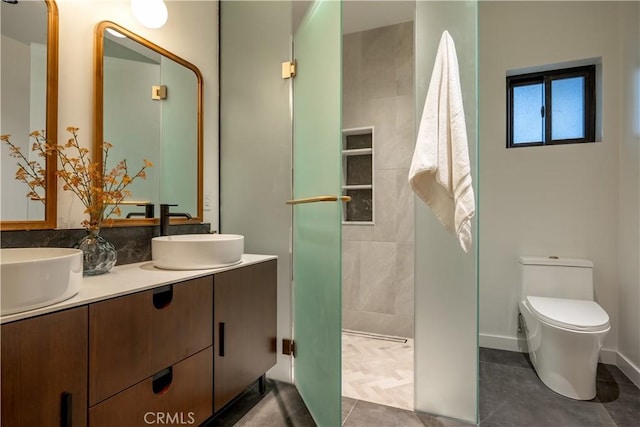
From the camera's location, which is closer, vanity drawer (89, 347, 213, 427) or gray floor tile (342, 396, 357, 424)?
vanity drawer (89, 347, 213, 427)

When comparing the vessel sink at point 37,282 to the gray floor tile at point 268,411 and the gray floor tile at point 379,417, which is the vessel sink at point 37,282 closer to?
the gray floor tile at point 268,411

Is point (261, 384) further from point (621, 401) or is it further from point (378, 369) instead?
point (621, 401)

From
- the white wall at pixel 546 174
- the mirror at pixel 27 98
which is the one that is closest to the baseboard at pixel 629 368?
the white wall at pixel 546 174

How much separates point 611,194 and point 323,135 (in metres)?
2.10

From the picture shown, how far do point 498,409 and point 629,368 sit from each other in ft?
3.34

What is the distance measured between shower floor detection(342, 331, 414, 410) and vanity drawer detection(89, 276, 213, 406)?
1.01m

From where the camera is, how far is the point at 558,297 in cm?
A: 216

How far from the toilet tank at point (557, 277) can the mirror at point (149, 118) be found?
227cm

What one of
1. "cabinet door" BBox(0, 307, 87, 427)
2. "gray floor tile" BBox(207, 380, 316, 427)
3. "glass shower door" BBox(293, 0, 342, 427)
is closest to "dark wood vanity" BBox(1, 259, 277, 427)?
"cabinet door" BBox(0, 307, 87, 427)

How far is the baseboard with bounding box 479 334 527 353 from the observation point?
2.34 meters

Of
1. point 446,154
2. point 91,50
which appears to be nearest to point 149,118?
point 91,50

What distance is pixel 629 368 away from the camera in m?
1.96

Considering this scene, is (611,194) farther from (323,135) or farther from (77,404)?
(77,404)

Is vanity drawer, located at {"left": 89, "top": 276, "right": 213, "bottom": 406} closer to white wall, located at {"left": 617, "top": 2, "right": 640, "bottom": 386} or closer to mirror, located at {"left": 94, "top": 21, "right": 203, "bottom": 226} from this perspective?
mirror, located at {"left": 94, "top": 21, "right": 203, "bottom": 226}
